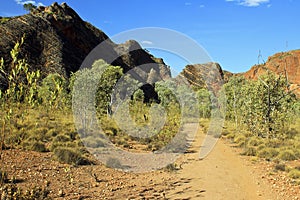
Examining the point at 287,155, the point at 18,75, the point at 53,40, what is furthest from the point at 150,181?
the point at 53,40

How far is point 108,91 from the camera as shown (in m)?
23.4

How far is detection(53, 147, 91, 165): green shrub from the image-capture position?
10.2 meters

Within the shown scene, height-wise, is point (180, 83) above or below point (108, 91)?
above

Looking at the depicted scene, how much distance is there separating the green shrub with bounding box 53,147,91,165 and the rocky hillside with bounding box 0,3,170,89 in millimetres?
39268

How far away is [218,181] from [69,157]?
5.09 meters

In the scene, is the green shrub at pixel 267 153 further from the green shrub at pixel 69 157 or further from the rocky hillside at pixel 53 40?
the rocky hillside at pixel 53 40

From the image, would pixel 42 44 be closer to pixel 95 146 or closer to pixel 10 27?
pixel 10 27

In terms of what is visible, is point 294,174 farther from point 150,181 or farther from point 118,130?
point 118,130

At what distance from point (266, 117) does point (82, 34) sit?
71756mm

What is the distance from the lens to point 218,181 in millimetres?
9227

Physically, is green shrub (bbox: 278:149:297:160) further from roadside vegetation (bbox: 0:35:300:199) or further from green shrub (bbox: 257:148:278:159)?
green shrub (bbox: 257:148:278:159)

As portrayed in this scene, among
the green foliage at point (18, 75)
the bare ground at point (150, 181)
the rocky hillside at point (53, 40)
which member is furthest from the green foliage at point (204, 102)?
the green foliage at point (18, 75)

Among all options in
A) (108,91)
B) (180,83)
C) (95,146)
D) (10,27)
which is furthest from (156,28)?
(10,27)

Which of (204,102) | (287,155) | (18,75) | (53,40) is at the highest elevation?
(53,40)
